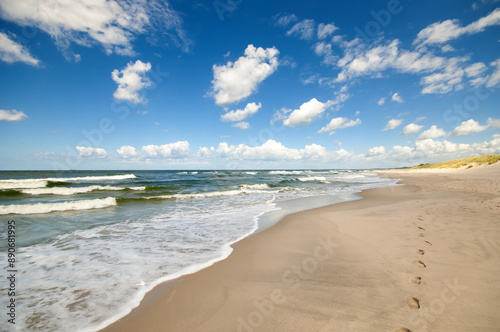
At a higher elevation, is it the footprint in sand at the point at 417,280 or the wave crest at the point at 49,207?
the footprint in sand at the point at 417,280

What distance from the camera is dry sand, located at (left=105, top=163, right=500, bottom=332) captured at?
238 cm

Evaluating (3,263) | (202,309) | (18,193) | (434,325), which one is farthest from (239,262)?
(18,193)

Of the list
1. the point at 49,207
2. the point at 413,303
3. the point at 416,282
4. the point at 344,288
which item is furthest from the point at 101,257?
the point at 49,207

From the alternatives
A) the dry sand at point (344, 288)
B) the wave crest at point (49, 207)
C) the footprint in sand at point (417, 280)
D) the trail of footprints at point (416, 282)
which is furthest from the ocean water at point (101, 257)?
the footprint in sand at point (417, 280)

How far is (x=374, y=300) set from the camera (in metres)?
2.70

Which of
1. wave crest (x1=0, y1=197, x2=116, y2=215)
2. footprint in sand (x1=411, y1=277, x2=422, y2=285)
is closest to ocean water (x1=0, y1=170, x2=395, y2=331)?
wave crest (x1=0, y1=197, x2=116, y2=215)

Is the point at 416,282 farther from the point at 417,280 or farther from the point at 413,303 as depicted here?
the point at 413,303

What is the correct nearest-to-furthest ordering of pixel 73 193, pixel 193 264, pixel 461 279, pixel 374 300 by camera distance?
pixel 374 300, pixel 461 279, pixel 193 264, pixel 73 193

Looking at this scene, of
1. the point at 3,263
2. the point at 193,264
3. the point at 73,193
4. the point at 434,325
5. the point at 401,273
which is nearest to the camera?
the point at 434,325

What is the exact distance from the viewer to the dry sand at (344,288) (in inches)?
93.5

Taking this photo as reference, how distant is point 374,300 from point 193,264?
10.5ft

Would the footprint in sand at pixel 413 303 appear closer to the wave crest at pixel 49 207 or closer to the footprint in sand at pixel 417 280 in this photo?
the footprint in sand at pixel 417 280

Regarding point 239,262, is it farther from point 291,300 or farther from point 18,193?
point 18,193

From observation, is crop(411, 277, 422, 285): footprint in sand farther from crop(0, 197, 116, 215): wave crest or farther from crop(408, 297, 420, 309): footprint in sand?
crop(0, 197, 116, 215): wave crest
